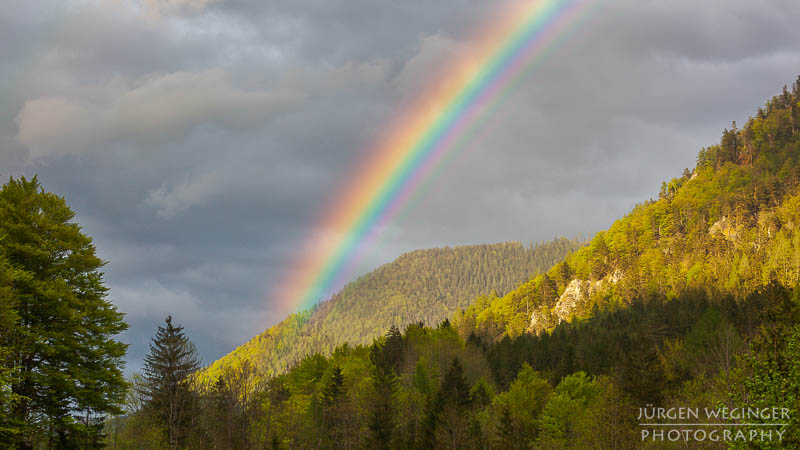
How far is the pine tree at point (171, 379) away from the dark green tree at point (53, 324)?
1145 inches

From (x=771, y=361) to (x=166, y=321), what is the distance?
2590 inches

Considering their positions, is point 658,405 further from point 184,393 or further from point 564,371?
point 184,393

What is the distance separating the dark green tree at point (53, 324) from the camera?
36.6m

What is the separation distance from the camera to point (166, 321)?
78.5 metres

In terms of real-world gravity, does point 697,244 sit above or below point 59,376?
above

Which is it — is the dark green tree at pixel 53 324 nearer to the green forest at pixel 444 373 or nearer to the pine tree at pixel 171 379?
the green forest at pixel 444 373

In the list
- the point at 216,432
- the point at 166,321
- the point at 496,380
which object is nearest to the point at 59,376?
the point at 166,321

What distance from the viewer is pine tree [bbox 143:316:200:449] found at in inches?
2766

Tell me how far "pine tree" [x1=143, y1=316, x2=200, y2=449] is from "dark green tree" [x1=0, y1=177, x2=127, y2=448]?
95.4 ft

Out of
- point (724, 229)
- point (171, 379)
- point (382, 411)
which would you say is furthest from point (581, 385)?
point (724, 229)

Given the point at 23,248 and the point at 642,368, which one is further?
the point at 642,368

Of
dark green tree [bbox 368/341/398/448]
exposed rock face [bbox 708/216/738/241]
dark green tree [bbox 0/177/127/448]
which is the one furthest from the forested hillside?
dark green tree [bbox 0/177/127/448]

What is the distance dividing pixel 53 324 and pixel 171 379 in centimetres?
3766

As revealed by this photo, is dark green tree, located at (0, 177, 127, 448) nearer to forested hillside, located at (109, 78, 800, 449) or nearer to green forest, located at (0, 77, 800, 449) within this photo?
green forest, located at (0, 77, 800, 449)
